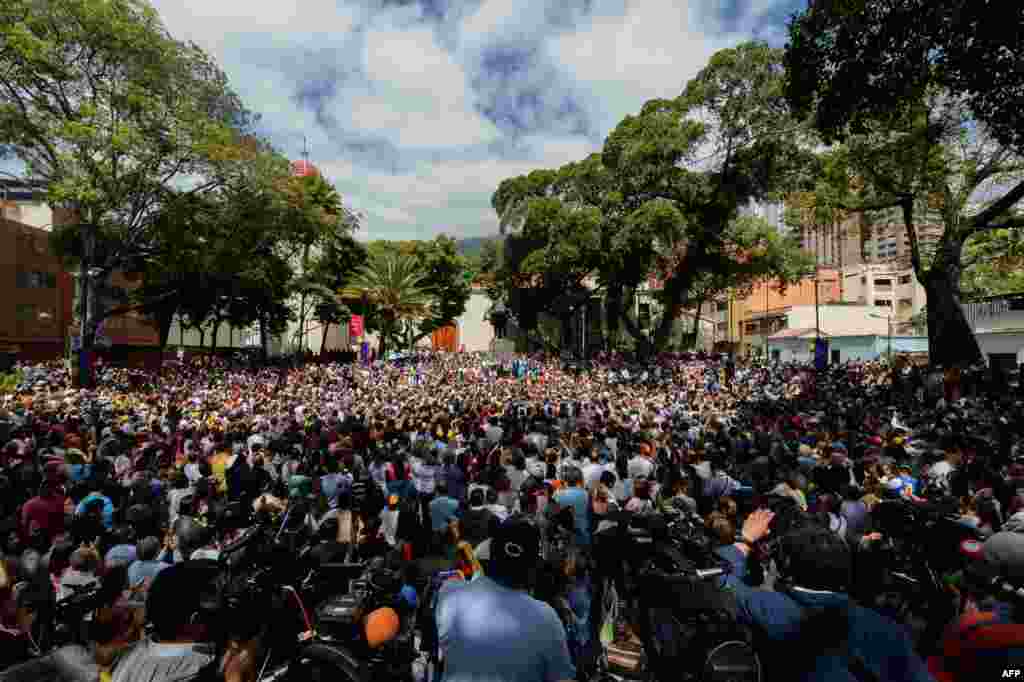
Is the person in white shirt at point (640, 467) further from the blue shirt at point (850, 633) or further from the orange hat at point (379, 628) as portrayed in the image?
the blue shirt at point (850, 633)

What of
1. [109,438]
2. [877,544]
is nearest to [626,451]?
[877,544]

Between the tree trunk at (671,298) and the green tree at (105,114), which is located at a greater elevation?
the green tree at (105,114)

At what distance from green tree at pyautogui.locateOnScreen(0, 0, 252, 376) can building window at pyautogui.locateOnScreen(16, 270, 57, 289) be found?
1503cm

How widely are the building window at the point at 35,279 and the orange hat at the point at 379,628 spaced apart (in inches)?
1745

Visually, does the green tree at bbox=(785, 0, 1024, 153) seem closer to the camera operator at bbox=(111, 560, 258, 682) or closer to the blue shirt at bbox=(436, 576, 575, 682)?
the blue shirt at bbox=(436, 576, 575, 682)

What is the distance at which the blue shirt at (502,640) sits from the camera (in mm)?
2189

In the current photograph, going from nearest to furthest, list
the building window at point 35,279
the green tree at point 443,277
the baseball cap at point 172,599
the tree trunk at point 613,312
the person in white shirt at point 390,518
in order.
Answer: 1. the baseball cap at point 172,599
2. the person in white shirt at point 390,518
3. the building window at point 35,279
4. the tree trunk at point 613,312
5. the green tree at point 443,277

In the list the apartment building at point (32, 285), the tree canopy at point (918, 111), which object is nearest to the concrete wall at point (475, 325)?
the apartment building at point (32, 285)

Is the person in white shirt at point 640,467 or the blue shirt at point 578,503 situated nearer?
the blue shirt at point 578,503

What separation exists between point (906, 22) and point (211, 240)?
88.5 feet

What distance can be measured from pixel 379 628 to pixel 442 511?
3193 mm

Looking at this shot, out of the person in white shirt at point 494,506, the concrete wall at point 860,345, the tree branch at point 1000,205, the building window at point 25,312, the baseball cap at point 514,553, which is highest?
the tree branch at point 1000,205

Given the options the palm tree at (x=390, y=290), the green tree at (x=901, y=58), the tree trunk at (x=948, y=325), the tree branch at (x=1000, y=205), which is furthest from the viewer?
the palm tree at (x=390, y=290)

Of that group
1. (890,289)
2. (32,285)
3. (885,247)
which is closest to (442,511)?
(32,285)
